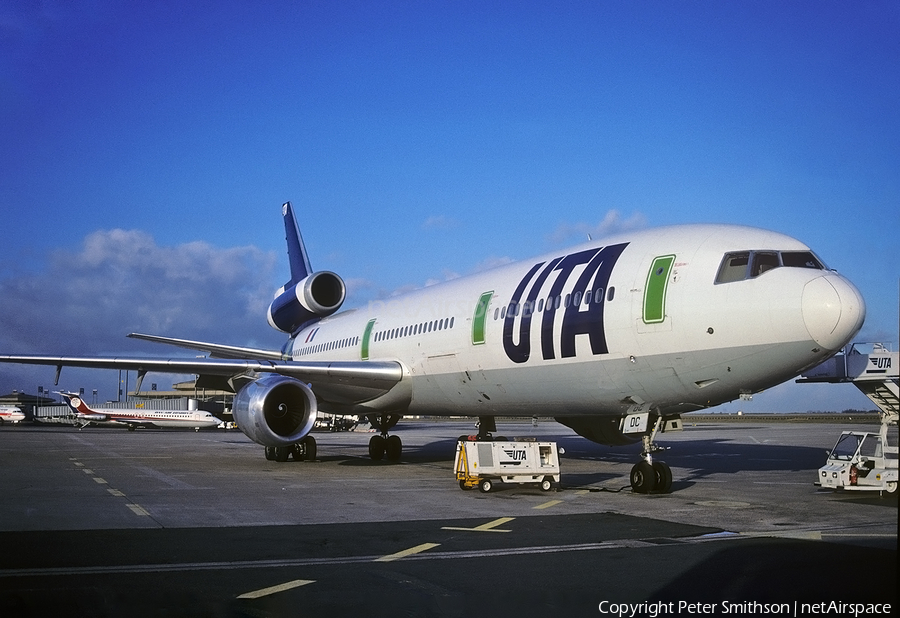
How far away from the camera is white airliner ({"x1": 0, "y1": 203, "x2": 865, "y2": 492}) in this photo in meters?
11.2

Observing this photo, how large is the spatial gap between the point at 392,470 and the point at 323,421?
43885mm

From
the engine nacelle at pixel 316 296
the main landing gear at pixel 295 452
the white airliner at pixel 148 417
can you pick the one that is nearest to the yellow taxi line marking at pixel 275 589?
the main landing gear at pixel 295 452

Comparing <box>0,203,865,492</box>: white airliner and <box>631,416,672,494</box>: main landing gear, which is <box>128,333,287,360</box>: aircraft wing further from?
<box>631,416,672,494</box>: main landing gear

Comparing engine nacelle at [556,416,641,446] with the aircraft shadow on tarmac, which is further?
engine nacelle at [556,416,641,446]

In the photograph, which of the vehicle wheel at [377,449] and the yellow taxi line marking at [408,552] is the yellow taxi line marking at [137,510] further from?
the vehicle wheel at [377,449]

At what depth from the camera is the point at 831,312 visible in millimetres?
10586

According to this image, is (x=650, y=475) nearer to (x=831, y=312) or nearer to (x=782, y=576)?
(x=831, y=312)

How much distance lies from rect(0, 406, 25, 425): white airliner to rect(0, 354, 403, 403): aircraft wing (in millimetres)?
66165

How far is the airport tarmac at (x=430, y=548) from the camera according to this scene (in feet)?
19.0

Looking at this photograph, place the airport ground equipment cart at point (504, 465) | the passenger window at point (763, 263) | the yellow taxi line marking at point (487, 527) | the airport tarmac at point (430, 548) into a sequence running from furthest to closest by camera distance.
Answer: the airport ground equipment cart at point (504, 465) → the passenger window at point (763, 263) → the yellow taxi line marking at point (487, 527) → the airport tarmac at point (430, 548)

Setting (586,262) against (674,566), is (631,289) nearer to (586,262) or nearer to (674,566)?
(586,262)

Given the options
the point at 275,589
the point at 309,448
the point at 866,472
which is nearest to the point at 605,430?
the point at 866,472

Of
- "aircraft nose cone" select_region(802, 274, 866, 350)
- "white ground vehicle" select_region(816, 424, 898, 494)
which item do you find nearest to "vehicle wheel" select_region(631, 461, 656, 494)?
"white ground vehicle" select_region(816, 424, 898, 494)

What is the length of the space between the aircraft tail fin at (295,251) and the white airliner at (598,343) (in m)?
8.83
